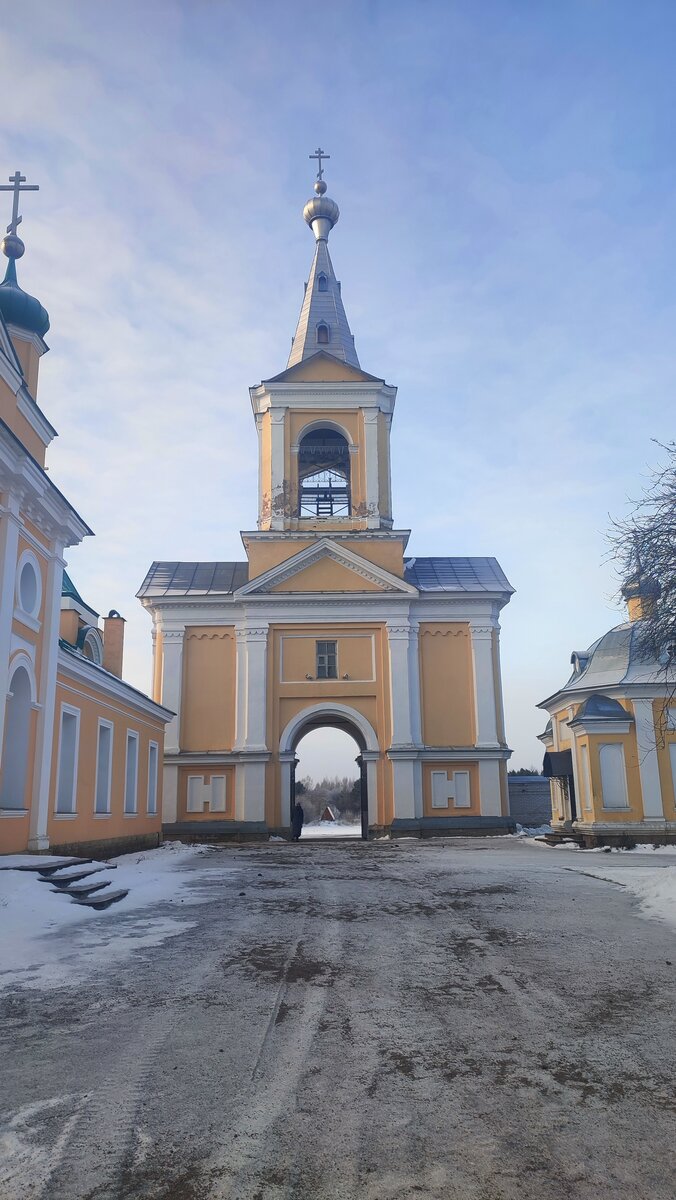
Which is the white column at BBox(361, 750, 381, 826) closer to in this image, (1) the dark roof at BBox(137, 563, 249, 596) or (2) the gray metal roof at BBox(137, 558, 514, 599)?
(2) the gray metal roof at BBox(137, 558, 514, 599)

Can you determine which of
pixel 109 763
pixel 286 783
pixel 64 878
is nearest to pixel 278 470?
pixel 286 783

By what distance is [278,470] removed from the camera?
107ft

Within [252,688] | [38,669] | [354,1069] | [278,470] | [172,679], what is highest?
[278,470]

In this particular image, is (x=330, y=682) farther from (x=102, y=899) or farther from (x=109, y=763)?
(x=102, y=899)

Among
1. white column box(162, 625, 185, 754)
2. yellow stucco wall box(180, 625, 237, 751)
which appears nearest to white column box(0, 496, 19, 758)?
white column box(162, 625, 185, 754)

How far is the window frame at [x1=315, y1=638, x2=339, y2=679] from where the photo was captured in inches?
1201

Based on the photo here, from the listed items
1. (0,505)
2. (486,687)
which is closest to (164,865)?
(0,505)

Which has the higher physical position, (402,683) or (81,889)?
(402,683)

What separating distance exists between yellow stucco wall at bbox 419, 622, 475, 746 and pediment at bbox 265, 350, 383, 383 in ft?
32.3

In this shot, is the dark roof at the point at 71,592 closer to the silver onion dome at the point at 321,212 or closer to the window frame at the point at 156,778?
the window frame at the point at 156,778

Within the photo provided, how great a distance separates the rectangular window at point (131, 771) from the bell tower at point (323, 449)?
11452 mm

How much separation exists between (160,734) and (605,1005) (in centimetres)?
2069

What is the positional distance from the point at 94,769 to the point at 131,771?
389 centimetres

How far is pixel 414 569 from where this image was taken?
33844 mm
